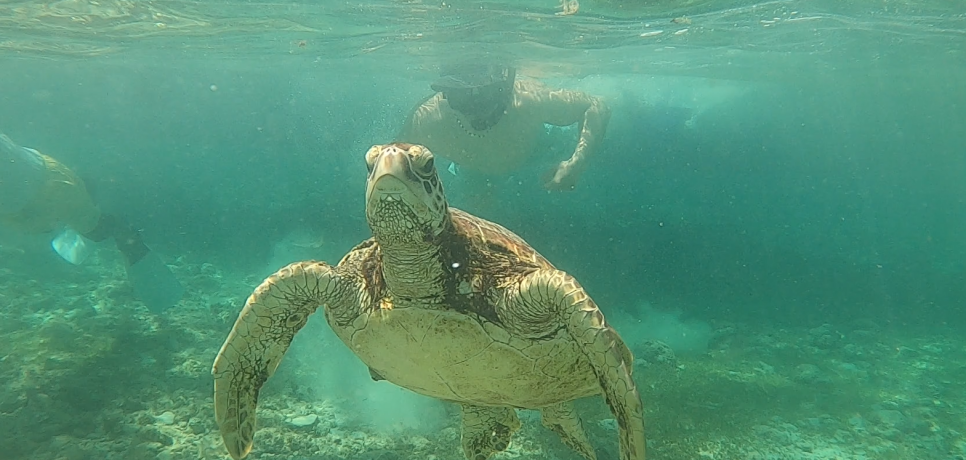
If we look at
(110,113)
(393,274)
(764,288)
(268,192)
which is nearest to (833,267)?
(764,288)

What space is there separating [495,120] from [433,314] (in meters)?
6.19

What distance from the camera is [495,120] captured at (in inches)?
345

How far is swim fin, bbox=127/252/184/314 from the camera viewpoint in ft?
32.7

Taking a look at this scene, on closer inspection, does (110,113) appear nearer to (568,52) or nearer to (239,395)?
(568,52)

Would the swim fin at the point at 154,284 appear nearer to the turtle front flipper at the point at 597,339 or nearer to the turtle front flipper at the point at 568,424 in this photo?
the turtle front flipper at the point at 568,424

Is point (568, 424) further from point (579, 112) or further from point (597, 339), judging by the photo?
point (579, 112)

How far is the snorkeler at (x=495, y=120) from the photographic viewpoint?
855 cm

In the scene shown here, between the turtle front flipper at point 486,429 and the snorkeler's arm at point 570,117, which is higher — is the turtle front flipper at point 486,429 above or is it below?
below

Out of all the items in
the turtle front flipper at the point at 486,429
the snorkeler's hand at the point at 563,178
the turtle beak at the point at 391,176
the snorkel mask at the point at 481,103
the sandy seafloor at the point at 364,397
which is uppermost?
the turtle beak at the point at 391,176


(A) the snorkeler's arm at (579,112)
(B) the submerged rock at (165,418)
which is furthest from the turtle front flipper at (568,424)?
(A) the snorkeler's arm at (579,112)

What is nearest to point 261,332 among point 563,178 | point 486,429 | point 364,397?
point 486,429

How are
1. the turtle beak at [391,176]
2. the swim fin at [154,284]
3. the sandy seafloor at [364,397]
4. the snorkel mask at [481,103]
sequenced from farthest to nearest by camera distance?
1. the swim fin at [154,284]
2. the snorkel mask at [481,103]
3. the sandy seafloor at [364,397]
4. the turtle beak at [391,176]

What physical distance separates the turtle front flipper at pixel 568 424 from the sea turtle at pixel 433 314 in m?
0.60

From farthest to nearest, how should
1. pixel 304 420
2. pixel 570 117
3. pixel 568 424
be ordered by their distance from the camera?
pixel 570 117, pixel 304 420, pixel 568 424
